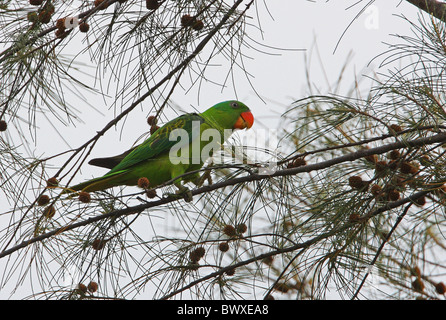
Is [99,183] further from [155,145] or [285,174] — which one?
[285,174]

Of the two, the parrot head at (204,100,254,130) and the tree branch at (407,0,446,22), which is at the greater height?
the parrot head at (204,100,254,130)

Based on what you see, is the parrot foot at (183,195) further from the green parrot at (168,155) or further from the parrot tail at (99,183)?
the parrot tail at (99,183)

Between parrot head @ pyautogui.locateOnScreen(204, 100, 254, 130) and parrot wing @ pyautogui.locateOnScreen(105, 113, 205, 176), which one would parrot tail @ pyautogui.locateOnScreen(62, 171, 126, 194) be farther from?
parrot head @ pyautogui.locateOnScreen(204, 100, 254, 130)

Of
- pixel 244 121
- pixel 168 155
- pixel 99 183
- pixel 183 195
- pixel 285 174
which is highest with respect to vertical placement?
pixel 244 121

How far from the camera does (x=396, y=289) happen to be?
8.39 feet

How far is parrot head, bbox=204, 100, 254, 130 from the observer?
116 inches

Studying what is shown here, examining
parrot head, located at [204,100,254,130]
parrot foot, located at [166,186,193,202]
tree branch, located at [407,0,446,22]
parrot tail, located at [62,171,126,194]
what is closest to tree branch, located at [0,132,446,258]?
parrot foot, located at [166,186,193,202]

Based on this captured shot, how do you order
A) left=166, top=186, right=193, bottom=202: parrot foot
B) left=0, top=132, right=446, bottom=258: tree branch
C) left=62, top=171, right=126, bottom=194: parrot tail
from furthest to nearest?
left=62, top=171, right=126, bottom=194: parrot tail, left=166, top=186, right=193, bottom=202: parrot foot, left=0, top=132, right=446, bottom=258: tree branch

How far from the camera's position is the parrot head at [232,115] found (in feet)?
9.66

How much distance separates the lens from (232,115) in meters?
2.95

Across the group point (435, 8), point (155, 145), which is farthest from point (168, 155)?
point (435, 8)

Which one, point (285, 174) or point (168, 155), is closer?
point (285, 174)
